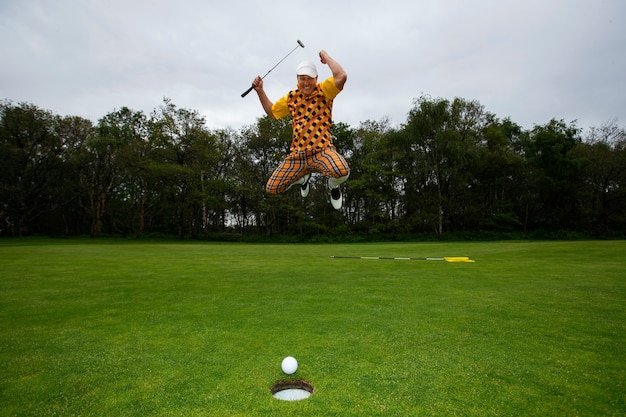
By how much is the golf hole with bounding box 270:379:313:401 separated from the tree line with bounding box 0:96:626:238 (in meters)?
34.0

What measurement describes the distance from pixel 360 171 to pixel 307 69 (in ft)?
114

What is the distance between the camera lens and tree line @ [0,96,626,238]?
35781 mm

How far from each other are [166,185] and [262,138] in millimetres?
11588

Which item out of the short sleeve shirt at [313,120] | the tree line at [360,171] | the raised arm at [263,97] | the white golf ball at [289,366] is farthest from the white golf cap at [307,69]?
the tree line at [360,171]

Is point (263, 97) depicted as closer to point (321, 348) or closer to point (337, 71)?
point (337, 71)

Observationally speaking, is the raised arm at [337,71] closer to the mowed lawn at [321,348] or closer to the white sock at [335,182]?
the white sock at [335,182]

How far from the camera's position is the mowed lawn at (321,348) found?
2744 millimetres

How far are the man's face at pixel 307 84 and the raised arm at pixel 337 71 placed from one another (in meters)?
0.39

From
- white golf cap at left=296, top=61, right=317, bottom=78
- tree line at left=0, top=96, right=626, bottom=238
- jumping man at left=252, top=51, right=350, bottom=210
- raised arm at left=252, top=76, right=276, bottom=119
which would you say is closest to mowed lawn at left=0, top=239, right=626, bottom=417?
jumping man at left=252, top=51, right=350, bottom=210

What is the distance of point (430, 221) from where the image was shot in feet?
124

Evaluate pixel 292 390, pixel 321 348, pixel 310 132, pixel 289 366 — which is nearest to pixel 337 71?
pixel 310 132

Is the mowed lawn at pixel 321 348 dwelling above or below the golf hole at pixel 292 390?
above

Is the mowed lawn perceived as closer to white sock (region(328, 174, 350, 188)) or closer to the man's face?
white sock (region(328, 174, 350, 188))

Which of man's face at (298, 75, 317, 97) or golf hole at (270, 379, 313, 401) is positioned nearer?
golf hole at (270, 379, 313, 401)
